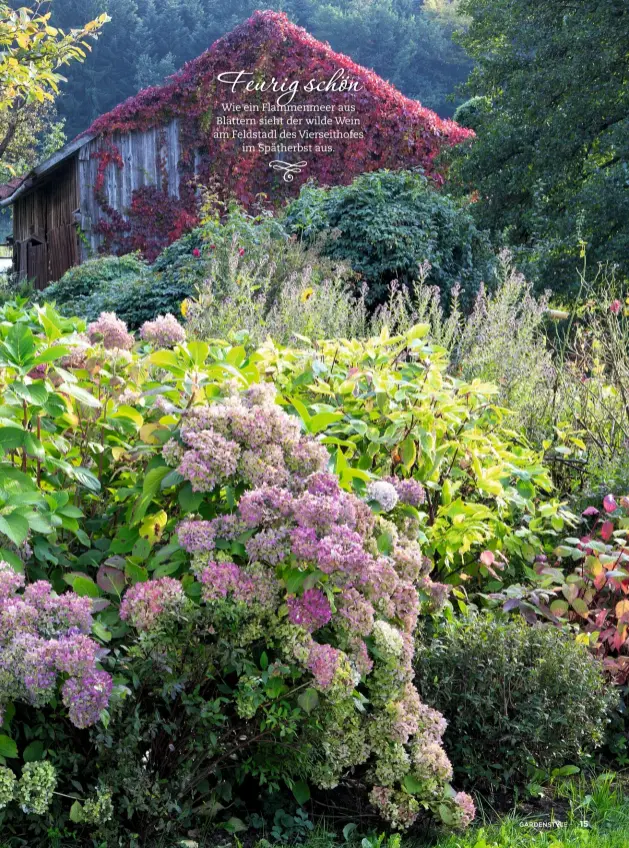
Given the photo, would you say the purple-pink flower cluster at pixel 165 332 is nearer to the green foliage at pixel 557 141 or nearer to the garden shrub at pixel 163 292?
the garden shrub at pixel 163 292

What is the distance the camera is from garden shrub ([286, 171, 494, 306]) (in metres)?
10.2

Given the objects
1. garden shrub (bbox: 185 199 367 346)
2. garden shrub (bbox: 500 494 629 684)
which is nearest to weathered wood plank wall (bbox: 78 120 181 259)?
garden shrub (bbox: 185 199 367 346)

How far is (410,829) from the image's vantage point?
2590 mm

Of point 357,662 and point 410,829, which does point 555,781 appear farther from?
point 357,662

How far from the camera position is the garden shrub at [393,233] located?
33.6 ft

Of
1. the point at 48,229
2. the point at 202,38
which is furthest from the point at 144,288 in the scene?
the point at 202,38

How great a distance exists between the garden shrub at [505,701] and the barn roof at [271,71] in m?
16.1

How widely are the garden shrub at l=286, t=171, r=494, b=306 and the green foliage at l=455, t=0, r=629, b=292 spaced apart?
206cm

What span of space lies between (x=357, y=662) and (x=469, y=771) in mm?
827

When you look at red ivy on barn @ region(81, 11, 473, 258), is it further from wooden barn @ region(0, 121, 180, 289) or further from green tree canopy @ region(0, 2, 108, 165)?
green tree canopy @ region(0, 2, 108, 165)

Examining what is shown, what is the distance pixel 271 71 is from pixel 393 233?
9868 mm

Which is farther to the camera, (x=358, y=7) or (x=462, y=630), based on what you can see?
(x=358, y=7)

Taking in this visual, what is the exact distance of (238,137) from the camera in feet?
60.7

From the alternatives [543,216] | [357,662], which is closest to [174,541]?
[357,662]
